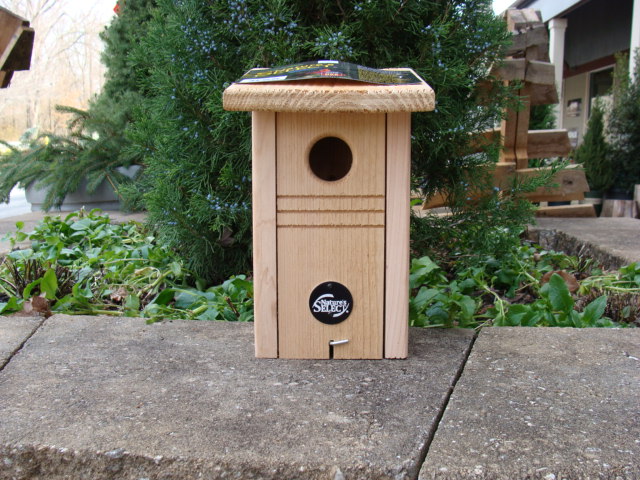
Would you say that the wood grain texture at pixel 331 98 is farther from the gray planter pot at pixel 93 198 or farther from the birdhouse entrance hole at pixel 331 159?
the gray planter pot at pixel 93 198

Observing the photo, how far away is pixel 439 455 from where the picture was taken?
1162mm

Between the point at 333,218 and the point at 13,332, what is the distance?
1085mm

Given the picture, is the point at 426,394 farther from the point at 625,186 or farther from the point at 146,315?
the point at 625,186

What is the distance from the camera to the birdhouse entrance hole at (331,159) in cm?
202

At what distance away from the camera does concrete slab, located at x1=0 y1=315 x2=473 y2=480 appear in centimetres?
116

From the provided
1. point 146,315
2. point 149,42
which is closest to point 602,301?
point 146,315

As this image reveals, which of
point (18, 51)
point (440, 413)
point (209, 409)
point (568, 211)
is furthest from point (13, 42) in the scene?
point (568, 211)

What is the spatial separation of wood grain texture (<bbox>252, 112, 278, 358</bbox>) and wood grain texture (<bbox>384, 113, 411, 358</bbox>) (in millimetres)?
312

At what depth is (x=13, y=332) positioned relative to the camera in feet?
6.22

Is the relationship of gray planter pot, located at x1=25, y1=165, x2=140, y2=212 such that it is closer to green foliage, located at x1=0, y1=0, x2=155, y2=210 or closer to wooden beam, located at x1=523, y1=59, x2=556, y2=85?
green foliage, located at x1=0, y1=0, x2=155, y2=210

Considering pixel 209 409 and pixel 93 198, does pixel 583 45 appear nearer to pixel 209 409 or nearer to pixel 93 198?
pixel 93 198

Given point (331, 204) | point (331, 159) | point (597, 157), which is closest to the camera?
point (331, 204)

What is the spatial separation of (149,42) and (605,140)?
7515 millimetres

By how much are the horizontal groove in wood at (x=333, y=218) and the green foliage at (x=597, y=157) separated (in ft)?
22.8
